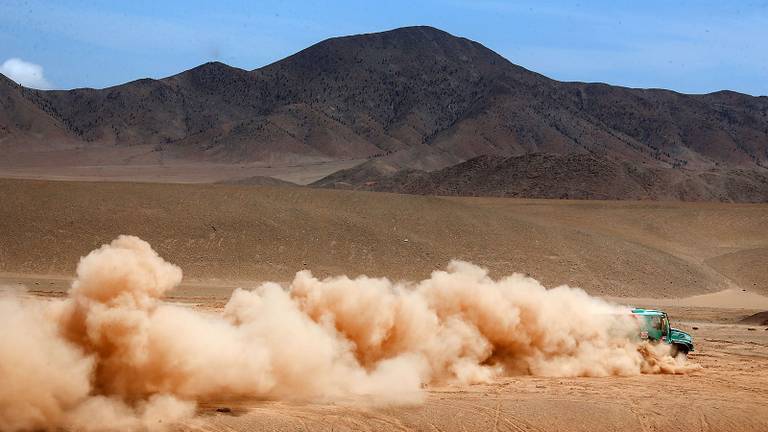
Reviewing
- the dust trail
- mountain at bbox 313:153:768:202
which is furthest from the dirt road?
mountain at bbox 313:153:768:202

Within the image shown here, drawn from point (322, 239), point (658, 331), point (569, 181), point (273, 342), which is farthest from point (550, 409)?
point (569, 181)

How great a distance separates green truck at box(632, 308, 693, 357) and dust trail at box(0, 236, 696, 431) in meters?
0.32

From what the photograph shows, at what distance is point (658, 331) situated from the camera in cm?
2514

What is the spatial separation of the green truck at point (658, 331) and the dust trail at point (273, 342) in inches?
12.6

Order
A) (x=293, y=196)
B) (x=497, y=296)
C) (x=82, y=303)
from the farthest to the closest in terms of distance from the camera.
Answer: (x=293, y=196), (x=497, y=296), (x=82, y=303)

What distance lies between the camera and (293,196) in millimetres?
59781

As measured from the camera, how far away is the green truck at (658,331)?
25.0 meters

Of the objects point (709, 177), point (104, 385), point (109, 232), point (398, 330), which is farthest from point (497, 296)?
point (709, 177)

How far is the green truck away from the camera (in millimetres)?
25047

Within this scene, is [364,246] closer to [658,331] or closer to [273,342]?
[658,331]

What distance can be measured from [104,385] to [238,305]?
4.12m

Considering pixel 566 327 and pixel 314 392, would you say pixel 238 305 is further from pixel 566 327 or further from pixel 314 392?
pixel 566 327

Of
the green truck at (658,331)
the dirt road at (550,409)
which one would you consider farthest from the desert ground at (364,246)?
the dirt road at (550,409)

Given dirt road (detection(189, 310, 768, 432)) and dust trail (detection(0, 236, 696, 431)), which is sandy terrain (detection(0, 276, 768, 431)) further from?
dust trail (detection(0, 236, 696, 431))
